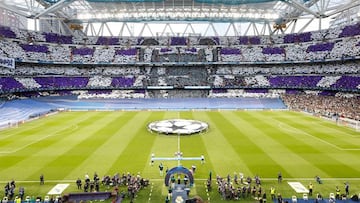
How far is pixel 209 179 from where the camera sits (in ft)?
82.5

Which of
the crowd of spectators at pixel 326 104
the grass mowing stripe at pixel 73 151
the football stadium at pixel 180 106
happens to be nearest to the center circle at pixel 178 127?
the football stadium at pixel 180 106

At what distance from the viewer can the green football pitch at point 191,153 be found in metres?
26.0

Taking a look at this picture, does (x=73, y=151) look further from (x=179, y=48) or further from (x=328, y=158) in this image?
(x=179, y=48)

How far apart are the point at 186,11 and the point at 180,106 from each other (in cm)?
2933

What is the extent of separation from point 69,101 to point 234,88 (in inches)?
1907

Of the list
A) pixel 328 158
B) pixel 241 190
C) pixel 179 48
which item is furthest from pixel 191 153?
pixel 179 48

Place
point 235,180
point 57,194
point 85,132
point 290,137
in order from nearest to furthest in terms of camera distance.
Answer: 1. point 57,194
2. point 235,180
3. point 290,137
4. point 85,132

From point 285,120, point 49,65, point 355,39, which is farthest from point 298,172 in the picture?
point 49,65

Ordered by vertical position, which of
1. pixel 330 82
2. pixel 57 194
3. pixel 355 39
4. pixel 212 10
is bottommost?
pixel 57 194

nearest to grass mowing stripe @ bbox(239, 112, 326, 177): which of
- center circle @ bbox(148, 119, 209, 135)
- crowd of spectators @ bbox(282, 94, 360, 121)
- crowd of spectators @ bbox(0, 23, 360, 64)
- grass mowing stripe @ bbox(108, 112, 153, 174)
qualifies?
center circle @ bbox(148, 119, 209, 135)

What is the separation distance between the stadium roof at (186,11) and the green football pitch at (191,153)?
40432 millimetres

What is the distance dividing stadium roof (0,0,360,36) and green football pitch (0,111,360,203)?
40.4 meters

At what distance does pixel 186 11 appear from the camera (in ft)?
297

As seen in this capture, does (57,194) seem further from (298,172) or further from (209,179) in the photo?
(298,172)
